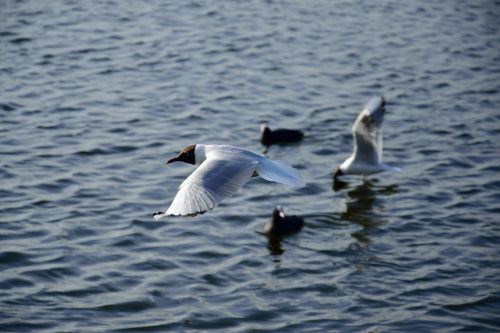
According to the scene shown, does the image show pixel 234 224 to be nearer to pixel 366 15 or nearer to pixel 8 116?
pixel 8 116

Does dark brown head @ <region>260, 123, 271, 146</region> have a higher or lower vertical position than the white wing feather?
lower

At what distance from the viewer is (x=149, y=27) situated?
18.8 meters

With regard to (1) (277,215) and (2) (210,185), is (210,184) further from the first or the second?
(1) (277,215)

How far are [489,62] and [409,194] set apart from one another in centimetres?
634

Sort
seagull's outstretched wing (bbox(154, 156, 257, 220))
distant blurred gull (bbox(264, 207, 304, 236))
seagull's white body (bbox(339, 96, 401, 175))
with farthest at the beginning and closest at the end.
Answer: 1. seagull's white body (bbox(339, 96, 401, 175))
2. distant blurred gull (bbox(264, 207, 304, 236))
3. seagull's outstretched wing (bbox(154, 156, 257, 220))

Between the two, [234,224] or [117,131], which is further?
[117,131]

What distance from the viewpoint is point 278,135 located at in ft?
44.6

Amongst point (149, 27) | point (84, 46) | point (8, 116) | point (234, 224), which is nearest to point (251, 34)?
point (149, 27)

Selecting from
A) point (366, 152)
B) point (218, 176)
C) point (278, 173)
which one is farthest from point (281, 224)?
point (218, 176)

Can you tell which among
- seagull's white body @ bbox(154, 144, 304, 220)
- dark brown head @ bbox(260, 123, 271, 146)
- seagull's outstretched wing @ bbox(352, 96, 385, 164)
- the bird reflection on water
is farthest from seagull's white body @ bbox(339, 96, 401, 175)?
seagull's white body @ bbox(154, 144, 304, 220)

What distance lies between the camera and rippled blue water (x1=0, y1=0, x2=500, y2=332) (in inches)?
369

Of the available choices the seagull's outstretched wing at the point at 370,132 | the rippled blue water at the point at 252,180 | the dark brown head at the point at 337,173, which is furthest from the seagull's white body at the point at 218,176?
the dark brown head at the point at 337,173

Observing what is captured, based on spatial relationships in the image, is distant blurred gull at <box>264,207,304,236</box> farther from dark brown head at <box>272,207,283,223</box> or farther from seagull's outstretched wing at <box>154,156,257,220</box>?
seagull's outstretched wing at <box>154,156,257,220</box>

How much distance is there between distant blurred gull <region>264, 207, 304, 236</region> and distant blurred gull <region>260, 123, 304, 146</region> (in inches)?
108
